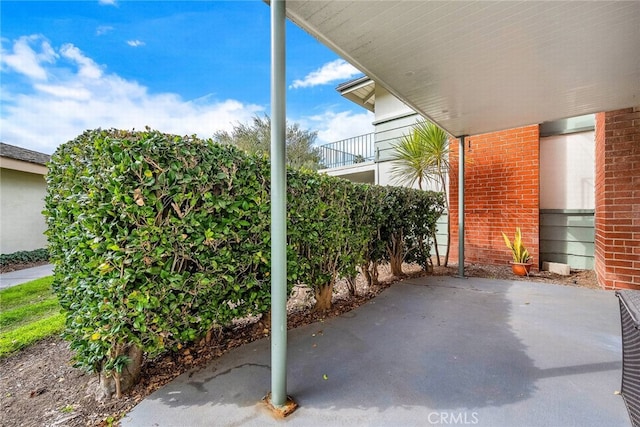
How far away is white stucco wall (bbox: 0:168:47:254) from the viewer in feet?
24.1

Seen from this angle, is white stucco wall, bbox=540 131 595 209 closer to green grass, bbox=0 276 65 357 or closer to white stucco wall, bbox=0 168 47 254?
green grass, bbox=0 276 65 357

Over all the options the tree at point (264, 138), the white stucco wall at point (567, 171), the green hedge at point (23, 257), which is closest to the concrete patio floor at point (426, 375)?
the white stucco wall at point (567, 171)

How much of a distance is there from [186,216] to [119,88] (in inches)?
294

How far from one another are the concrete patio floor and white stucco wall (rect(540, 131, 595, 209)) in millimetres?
2583

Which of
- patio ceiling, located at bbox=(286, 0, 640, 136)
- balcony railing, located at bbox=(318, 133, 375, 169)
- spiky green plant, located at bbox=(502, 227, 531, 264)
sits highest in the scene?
balcony railing, located at bbox=(318, 133, 375, 169)

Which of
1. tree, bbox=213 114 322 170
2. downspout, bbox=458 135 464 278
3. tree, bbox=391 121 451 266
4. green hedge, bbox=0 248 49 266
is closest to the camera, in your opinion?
downspout, bbox=458 135 464 278

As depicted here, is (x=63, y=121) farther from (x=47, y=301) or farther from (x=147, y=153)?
(x=147, y=153)

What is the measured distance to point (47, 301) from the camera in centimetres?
412

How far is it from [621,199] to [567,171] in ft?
4.74

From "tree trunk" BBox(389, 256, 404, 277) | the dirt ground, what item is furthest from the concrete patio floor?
"tree trunk" BBox(389, 256, 404, 277)

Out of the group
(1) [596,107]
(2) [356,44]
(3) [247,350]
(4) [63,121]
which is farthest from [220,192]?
(4) [63,121]

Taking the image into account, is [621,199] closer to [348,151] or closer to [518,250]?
[518,250]

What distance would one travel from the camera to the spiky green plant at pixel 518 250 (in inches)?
195

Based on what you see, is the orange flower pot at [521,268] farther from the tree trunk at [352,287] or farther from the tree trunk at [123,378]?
the tree trunk at [123,378]
